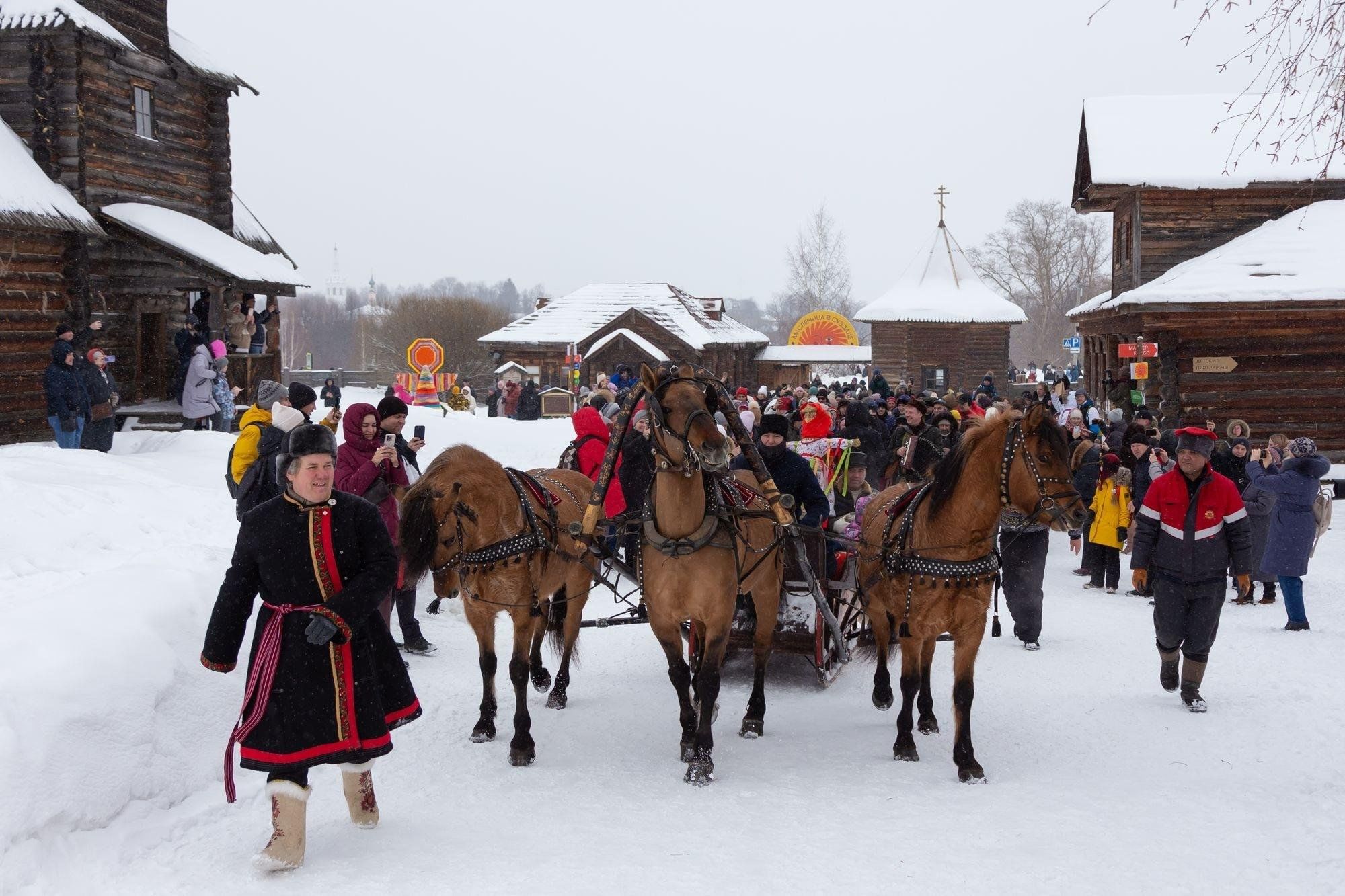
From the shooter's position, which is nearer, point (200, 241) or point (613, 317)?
point (200, 241)

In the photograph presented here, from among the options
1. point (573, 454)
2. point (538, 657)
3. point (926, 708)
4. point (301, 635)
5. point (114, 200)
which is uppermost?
point (114, 200)

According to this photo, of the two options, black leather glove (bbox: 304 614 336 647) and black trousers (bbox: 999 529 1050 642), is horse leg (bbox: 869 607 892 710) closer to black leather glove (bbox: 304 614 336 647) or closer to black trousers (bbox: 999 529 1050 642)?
black trousers (bbox: 999 529 1050 642)

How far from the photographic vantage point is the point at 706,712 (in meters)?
6.04

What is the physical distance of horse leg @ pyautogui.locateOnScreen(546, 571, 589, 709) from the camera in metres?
7.32

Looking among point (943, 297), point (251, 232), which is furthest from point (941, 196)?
point (251, 232)

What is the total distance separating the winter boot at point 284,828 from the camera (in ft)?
14.6

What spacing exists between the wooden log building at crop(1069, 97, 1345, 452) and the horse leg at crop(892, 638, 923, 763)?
14.4 m

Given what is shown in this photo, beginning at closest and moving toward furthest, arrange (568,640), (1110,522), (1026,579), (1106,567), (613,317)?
(568,640), (1026,579), (1110,522), (1106,567), (613,317)

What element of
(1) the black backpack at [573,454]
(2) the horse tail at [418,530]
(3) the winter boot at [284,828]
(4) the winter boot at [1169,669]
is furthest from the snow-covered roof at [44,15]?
(4) the winter boot at [1169,669]

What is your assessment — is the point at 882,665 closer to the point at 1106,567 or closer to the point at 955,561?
the point at 955,561

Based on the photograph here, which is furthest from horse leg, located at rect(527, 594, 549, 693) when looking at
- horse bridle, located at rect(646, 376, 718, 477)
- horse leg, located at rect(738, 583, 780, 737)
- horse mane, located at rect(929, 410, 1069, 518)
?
horse mane, located at rect(929, 410, 1069, 518)

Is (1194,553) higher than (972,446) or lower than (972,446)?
lower

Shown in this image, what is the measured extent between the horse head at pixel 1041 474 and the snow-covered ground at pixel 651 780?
142 cm

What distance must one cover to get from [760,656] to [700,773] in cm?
128
